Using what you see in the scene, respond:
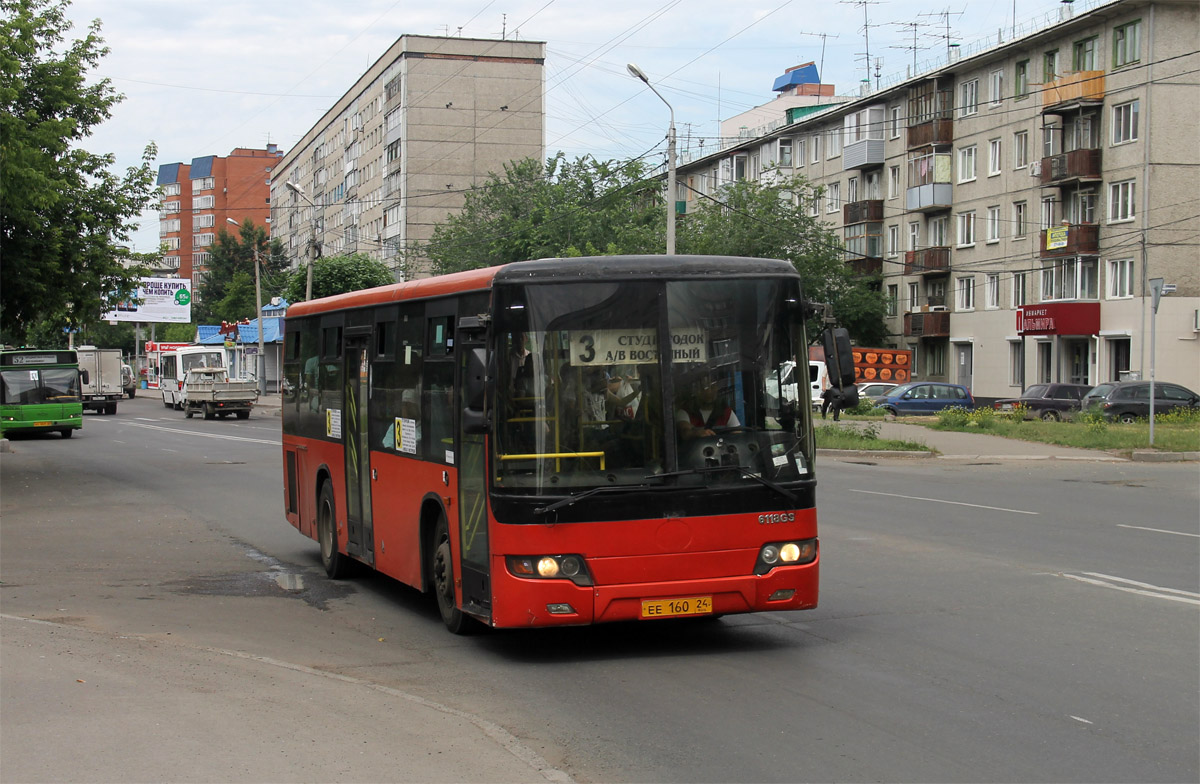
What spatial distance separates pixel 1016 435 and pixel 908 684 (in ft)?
84.4

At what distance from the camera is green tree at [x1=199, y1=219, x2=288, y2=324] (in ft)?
369

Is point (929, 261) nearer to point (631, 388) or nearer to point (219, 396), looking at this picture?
point (219, 396)

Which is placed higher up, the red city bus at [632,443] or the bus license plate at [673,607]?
the red city bus at [632,443]

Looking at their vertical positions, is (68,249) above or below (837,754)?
above

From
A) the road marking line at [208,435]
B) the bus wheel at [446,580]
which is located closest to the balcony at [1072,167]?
the road marking line at [208,435]

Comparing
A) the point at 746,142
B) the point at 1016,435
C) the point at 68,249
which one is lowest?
the point at 1016,435

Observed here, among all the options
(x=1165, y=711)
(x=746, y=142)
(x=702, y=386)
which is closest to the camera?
(x=1165, y=711)

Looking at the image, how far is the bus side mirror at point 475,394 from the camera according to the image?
24.8 feet

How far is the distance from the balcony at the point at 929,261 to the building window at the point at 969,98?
240 inches

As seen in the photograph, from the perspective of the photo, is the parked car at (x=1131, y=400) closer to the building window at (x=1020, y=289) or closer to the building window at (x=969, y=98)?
the building window at (x=1020, y=289)

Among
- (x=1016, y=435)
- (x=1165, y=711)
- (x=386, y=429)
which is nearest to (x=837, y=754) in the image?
(x=1165, y=711)

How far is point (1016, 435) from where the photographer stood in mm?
31375

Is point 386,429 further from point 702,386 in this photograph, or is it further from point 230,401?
point 230,401

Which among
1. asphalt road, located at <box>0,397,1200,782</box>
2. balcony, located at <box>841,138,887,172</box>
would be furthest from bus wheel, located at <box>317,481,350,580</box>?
balcony, located at <box>841,138,887,172</box>
